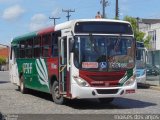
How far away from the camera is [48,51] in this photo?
19.2m

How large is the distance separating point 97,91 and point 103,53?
1.31m

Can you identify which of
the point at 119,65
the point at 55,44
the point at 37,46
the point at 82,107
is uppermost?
the point at 55,44

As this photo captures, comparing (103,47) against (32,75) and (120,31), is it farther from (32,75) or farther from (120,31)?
(32,75)

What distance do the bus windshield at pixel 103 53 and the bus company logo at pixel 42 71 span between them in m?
3.60

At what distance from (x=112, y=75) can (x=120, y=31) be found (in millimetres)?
1614

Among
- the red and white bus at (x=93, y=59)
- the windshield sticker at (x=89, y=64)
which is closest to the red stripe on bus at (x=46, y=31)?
the red and white bus at (x=93, y=59)

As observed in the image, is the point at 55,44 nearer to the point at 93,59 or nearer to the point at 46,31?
the point at 46,31

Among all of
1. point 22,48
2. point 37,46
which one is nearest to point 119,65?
point 37,46

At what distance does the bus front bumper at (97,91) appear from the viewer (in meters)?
16.2

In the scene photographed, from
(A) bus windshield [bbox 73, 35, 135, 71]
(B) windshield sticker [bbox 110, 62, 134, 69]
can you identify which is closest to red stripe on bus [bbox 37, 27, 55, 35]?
(A) bus windshield [bbox 73, 35, 135, 71]

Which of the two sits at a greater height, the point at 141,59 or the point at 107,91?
the point at 141,59

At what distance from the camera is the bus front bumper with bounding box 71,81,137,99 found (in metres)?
16.2

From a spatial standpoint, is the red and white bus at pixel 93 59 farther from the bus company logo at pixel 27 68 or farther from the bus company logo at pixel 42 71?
the bus company logo at pixel 27 68

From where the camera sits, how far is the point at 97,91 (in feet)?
53.8
